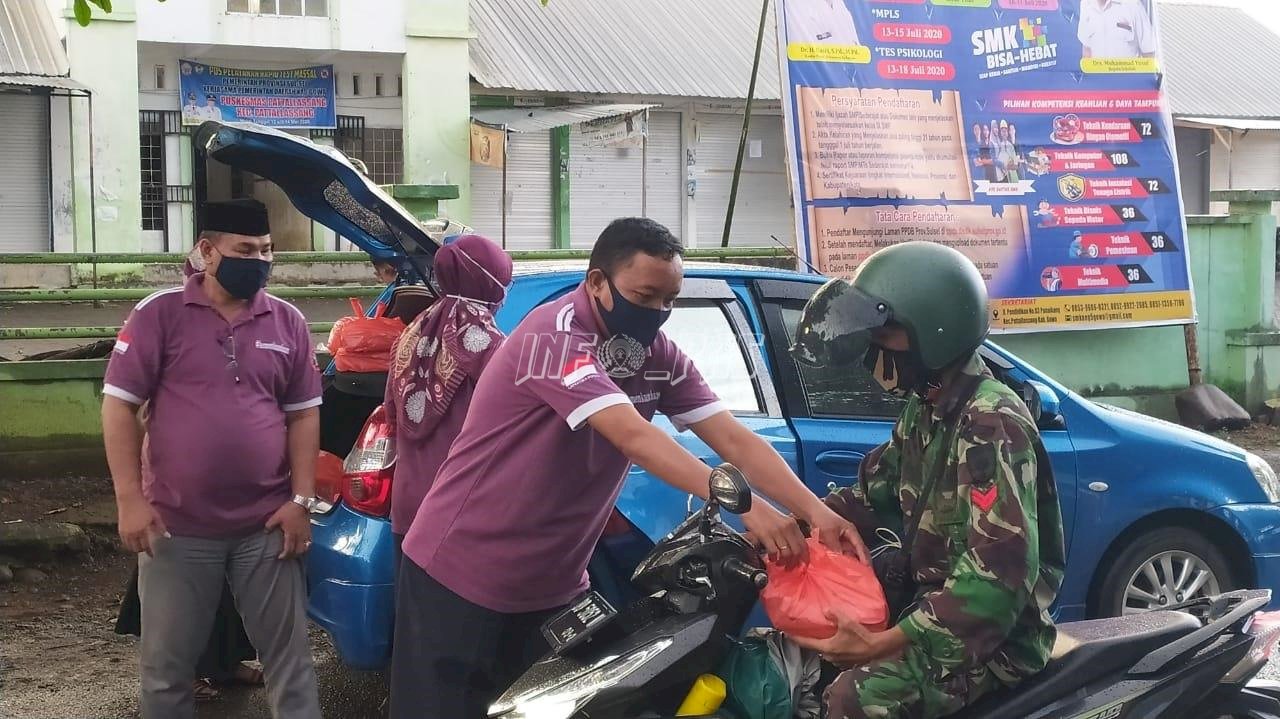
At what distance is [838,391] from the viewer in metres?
4.73

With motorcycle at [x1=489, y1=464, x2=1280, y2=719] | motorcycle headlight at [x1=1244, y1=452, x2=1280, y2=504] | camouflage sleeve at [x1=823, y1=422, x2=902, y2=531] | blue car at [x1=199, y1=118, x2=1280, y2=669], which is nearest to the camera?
motorcycle at [x1=489, y1=464, x2=1280, y2=719]

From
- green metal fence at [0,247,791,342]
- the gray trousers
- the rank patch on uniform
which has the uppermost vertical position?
green metal fence at [0,247,791,342]

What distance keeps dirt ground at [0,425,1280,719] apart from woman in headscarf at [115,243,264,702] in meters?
0.07

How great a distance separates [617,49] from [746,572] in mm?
19637

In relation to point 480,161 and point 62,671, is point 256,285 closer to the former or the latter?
point 62,671

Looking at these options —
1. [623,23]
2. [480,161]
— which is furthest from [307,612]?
[623,23]

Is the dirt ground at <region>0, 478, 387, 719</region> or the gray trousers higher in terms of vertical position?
the gray trousers

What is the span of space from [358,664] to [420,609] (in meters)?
1.08

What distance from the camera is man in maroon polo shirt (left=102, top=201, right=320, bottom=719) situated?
12.4 ft

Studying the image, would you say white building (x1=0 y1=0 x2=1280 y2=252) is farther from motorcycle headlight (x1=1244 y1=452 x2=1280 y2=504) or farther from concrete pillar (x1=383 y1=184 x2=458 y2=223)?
motorcycle headlight (x1=1244 y1=452 x2=1280 y2=504)

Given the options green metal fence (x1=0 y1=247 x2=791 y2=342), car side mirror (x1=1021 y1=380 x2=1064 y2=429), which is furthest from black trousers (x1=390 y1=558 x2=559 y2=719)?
green metal fence (x1=0 y1=247 x2=791 y2=342)

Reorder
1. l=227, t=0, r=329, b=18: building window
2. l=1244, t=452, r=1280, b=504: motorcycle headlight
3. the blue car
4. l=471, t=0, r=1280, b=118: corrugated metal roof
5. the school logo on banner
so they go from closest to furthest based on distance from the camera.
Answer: the blue car
l=1244, t=452, r=1280, b=504: motorcycle headlight
the school logo on banner
l=227, t=0, r=329, b=18: building window
l=471, t=0, r=1280, b=118: corrugated metal roof

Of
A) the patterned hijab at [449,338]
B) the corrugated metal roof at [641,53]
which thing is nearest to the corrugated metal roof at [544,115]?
the corrugated metal roof at [641,53]

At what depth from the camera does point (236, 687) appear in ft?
17.1
